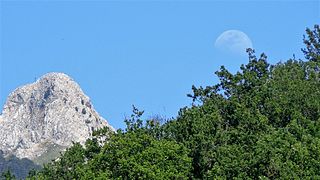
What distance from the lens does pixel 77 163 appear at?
6347 centimetres

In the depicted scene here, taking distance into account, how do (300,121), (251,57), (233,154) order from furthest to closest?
(251,57) < (300,121) < (233,154)

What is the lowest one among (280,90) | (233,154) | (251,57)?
(233,154)

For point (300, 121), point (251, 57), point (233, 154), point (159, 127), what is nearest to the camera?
point (233, 154)

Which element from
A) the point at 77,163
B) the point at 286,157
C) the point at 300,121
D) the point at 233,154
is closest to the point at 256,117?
the point at 300,121

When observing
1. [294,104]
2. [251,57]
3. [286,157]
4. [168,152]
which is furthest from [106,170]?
[251,57]

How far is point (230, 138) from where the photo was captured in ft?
190

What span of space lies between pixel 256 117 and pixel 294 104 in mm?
4361

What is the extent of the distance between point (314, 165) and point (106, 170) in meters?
15.6

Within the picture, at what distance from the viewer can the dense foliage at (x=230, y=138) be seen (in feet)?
162

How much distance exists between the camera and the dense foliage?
4925cm

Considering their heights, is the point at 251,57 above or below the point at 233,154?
above

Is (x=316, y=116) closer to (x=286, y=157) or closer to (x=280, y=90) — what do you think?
(x=280, y=90)

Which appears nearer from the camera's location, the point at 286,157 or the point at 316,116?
the point at 286,157

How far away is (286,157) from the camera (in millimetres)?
47906
